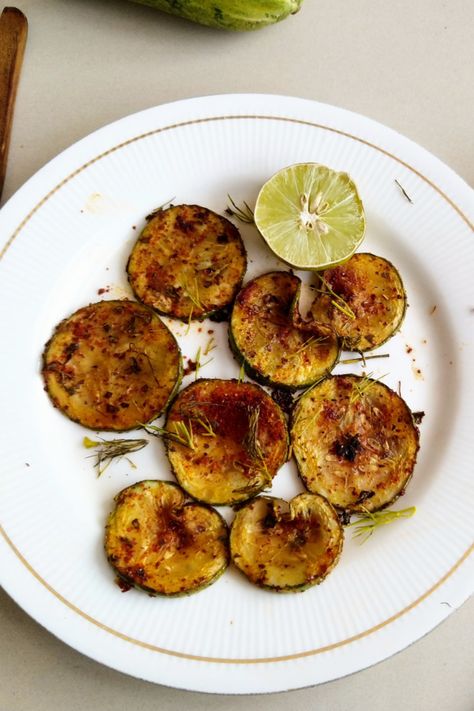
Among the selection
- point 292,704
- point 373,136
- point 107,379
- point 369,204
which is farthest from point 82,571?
point 373,136

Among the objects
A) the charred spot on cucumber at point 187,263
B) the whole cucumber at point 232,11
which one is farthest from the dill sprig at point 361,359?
the whole cucumber at point 232,11

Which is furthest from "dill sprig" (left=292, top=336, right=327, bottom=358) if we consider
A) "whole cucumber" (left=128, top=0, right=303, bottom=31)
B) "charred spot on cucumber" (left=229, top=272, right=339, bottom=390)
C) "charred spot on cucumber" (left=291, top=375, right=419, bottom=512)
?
"whole cucumber" (left=128, top=0, right=303, bottom=31)

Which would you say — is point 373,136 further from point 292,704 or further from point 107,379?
point 292,704

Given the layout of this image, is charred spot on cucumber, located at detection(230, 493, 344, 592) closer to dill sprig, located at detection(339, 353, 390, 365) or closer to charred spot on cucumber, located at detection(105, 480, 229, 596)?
charred spot on cucumber, located at detection(105, 480, 229, 596)

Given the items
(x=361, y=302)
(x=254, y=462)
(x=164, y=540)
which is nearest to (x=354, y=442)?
(x=254, y=462)

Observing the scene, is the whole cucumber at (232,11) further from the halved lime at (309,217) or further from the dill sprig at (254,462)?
the dill sprig at (254,462)

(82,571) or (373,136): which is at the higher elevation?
(373,136)
